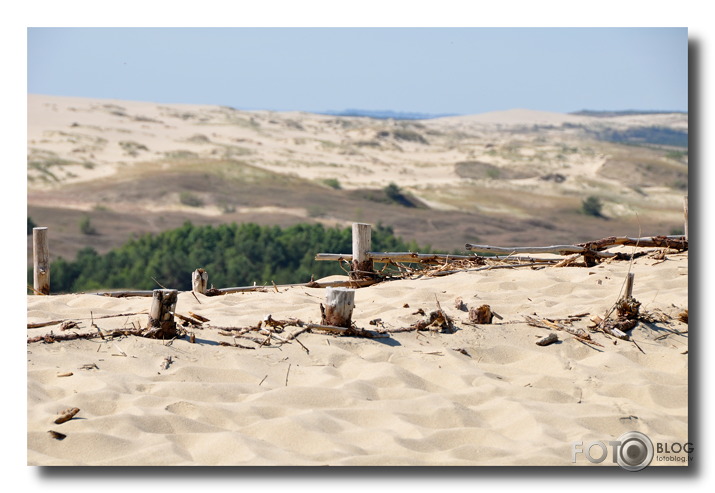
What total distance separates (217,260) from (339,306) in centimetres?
1747

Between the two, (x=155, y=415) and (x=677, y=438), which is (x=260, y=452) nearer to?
(x=155, y=415)

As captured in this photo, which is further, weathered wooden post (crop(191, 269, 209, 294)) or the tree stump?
weathered wooden post (crop(191, 269, 209, 294))

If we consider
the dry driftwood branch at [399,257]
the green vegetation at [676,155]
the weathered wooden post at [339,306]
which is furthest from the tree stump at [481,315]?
the green vegetation at [676,155]

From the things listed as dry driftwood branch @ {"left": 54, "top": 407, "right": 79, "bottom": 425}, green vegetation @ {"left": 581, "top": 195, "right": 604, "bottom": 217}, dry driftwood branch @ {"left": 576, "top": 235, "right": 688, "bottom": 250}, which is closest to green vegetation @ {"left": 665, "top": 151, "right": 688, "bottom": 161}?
green vegetation @ {"left": 581, "top": 195, "right": 604, "bottom": 217}

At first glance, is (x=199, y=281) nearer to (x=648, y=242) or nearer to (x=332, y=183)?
(x=648, y=242)

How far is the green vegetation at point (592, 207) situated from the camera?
3219cm

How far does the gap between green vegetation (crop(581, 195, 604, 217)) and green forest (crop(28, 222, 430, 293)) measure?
1140cm

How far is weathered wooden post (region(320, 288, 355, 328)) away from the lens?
538 cm

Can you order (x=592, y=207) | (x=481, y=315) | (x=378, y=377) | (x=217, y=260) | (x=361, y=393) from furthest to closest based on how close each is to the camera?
(x=592, y=207), (x=217, y=260), (x=481, y=315), (x=378, y=377), (x=361, y=393)

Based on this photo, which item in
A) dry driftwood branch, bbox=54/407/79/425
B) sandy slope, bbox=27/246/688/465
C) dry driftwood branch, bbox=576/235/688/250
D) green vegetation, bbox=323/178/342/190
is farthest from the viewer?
green vegetation, bbox=323/178/342/190

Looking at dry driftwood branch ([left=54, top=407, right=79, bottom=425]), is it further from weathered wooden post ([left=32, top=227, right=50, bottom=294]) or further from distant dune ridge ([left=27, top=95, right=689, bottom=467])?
weathered wooden post ([left=32, top=227, right=50, bottom=294])

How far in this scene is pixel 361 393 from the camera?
4.70 m

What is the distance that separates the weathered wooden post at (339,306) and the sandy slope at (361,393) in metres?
0.12

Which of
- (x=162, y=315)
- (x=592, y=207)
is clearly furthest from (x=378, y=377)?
(x=592, y=207)
